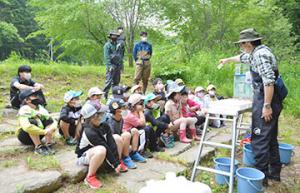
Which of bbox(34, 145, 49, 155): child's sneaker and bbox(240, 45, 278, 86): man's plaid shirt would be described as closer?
bbox(240, 45, 278, 86): man's plaid shirt

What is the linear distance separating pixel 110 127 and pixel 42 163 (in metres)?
0.88

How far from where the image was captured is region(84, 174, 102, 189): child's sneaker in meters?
3.18

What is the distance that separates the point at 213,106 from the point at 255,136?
56 cm

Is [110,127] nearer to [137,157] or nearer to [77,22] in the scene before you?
[137,157]

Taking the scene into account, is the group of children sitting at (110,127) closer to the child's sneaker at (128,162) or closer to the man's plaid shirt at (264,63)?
the child's sneaker at (128,162)

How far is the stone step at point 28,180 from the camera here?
9.38 ft

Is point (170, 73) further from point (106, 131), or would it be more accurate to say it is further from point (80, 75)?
point (106, 131)

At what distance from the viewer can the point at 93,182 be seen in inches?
126

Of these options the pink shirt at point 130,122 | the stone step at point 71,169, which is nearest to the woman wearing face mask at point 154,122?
the pink shirt at point 130,122

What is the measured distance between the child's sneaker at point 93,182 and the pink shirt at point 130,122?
3.09 ft

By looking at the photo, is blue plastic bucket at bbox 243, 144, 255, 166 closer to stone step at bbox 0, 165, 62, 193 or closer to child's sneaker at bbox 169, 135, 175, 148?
child's sneaker at bbox 169, 135, 175, 148

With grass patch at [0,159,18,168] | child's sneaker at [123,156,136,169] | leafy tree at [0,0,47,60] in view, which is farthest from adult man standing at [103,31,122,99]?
leafy tree at [0,0,47,60]

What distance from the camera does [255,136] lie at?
3.25 meters

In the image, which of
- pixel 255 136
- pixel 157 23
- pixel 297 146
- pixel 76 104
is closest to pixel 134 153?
pixel 76 104
